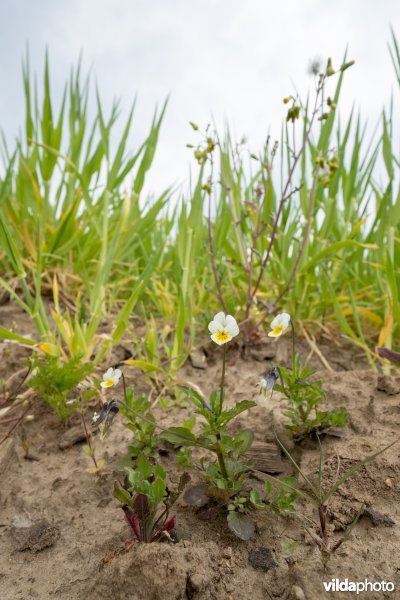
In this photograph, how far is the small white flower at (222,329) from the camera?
1180 millimetres

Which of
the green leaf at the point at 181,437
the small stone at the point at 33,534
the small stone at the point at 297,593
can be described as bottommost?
the small stone at the point at 33,534

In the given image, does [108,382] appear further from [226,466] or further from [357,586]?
[357,586]

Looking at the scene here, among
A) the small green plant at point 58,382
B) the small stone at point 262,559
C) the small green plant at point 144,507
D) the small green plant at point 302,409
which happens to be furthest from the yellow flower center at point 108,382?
the small stone at point 262,559

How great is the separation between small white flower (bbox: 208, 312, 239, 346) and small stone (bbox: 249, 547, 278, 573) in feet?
1.52

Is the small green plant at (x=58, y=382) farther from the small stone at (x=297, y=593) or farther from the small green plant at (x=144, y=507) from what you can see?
the small stone at (x=297, y=593)

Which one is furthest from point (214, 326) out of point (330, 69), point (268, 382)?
point (330, 69)

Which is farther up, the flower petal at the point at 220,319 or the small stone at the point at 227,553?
the flower petal at the point at 220,319

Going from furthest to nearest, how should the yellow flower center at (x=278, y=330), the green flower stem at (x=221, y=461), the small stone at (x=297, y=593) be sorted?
the yellow flower center at (x=278, y=330) < the green flower stem at (x=221, y=461) < the small stone at (x=297, y=593)

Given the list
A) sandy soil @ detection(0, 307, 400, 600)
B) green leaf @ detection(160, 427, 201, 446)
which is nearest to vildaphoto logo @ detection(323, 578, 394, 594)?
sandy soil @ detection(0, 307, 400, 600)

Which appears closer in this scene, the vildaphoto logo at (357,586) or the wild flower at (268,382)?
the vildaphoto logo at (357,586)

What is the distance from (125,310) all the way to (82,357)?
236 mm

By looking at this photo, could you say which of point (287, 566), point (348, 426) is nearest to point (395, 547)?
point (287, 566)

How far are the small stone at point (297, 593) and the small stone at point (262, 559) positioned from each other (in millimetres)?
94

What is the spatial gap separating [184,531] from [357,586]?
393 mm
